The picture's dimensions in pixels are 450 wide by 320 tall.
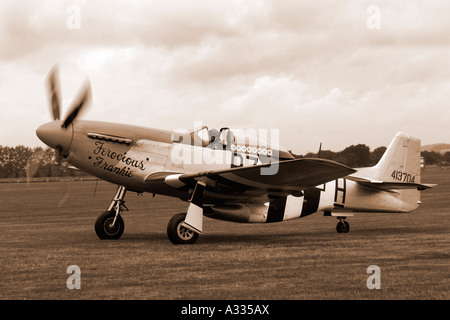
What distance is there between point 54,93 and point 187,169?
333 centimetres

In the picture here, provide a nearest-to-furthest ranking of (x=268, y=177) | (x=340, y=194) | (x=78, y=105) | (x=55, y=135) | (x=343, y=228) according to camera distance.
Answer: (x=268, y=177)
(x=55, y=135)
(x=78, y=105)
(x=343, y=228)
(x=340, y=194)

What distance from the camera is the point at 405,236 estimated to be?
11.7m

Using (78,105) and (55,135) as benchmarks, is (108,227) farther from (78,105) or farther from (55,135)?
(78,105)

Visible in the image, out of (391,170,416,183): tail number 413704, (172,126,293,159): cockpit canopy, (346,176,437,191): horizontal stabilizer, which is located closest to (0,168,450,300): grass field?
(346,176,437,191): horizontal stabilizer

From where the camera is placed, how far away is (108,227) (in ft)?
38.2

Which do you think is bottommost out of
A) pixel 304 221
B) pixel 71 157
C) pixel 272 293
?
pixel 304 221

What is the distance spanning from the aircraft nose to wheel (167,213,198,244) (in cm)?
267

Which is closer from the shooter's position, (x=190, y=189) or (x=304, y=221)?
(x=190, y=189)

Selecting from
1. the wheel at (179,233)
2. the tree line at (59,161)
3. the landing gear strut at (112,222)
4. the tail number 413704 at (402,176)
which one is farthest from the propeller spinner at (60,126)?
the tail number 413704 at (402,176)

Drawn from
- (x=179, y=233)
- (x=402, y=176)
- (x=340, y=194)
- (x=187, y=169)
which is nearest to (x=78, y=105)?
(x=187, y=169)

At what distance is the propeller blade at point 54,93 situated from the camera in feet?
37.4

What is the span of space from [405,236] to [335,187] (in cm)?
219

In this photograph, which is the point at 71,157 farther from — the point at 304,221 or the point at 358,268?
the point at 304,221
